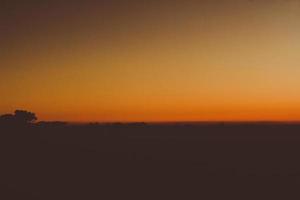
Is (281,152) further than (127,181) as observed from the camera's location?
Yes

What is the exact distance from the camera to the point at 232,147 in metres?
41.2

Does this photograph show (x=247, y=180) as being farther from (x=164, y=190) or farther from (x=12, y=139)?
(x=12, y=139)

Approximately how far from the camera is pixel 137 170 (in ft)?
89.7

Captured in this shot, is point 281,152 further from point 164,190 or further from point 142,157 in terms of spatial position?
point 164,190

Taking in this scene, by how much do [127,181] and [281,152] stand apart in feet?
44.7

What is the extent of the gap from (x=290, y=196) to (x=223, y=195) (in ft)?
6.82

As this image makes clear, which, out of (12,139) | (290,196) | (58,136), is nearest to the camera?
(290,196)

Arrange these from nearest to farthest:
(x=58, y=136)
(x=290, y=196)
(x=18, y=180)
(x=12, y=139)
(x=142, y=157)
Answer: (x=290, y=196) → (x=18, y=180) → (x=142, y=157) → (x=12, y=139) → (x=58, y=136)

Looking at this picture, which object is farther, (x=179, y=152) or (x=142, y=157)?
(x=179, y=152)

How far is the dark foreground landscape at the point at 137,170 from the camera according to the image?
22.8 metres

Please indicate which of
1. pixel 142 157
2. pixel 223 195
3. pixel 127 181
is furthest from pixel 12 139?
pixel 223 195

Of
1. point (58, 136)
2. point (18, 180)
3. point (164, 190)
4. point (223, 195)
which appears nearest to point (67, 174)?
point (18, 180)

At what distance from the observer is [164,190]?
23.3m

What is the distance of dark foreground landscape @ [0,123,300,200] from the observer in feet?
→ 74.9
